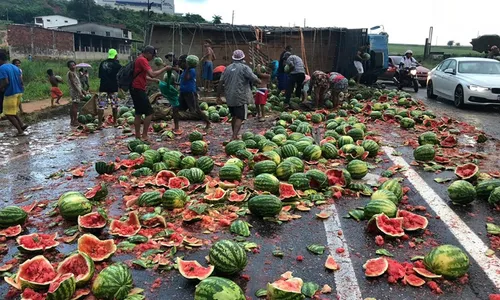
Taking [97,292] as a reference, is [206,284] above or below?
above

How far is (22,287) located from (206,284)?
149 centimetres

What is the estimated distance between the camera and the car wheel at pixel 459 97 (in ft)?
43.5

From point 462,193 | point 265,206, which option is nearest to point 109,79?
point 265,206

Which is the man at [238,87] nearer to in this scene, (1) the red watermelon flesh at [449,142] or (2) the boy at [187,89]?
(2) the boy at [187,89]

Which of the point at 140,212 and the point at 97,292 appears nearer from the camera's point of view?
the point at 97,292

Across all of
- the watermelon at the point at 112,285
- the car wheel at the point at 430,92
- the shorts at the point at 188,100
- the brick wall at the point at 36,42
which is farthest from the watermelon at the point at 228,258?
the brick wall at the point at 36,42

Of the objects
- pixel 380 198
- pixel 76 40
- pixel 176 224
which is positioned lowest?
pixel 176 224

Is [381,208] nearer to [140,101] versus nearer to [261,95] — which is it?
[140,101]

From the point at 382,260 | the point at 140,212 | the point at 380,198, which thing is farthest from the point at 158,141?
the point at 382,260

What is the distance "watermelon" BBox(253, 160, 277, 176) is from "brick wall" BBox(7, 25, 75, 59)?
37.5m

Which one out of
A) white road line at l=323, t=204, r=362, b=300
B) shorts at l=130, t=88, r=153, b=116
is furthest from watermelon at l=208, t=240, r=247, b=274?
shorts at l=130, t=88, r=153, b=116

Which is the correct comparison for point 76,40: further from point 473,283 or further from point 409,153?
point 473,283

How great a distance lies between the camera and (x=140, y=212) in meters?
4.80

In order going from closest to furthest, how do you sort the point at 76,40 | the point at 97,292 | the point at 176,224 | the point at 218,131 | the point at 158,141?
the point at 97,292
the point at 176,224
the point at 158,141
the point at 218,131
the point at 76,40
